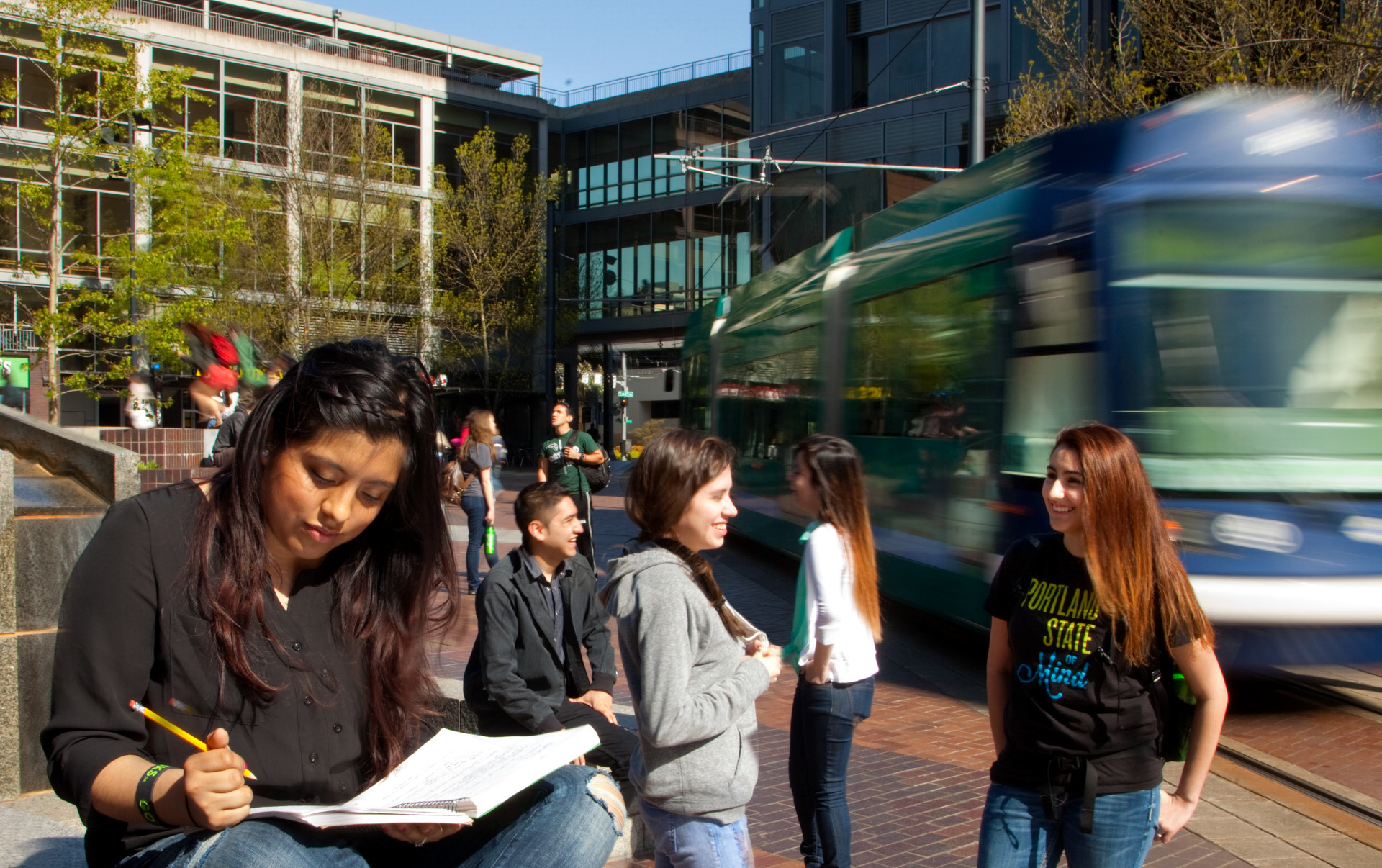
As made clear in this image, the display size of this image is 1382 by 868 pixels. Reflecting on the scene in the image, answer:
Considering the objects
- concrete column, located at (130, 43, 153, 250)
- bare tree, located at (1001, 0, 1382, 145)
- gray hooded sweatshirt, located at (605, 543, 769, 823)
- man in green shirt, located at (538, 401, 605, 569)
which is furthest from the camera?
concrete column, located at (130, 43, 153, 250)

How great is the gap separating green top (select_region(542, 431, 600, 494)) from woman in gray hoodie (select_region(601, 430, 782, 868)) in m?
6.79

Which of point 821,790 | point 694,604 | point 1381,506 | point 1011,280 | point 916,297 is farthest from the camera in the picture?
point 916,297

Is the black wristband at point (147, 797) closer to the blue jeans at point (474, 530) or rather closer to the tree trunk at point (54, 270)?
the blue jeans at point (474, 530)

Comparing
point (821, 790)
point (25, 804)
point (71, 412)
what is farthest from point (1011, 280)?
point (71, 412)

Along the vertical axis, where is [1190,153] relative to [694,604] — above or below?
above

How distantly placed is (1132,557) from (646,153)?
4288 cm

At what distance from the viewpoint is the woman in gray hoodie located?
7.94 feet

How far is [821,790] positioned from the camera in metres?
3.67

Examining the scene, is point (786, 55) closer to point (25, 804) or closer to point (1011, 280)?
point (1011, 280)

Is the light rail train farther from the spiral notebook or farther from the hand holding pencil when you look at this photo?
the hand holding pencil

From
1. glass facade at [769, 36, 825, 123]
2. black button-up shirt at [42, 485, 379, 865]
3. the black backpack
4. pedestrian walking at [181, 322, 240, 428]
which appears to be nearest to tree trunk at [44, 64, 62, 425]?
the black backpack

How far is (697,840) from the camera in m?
2.50

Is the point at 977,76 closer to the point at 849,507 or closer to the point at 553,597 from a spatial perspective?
the point at 849,507

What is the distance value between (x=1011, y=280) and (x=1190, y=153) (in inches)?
47.4
